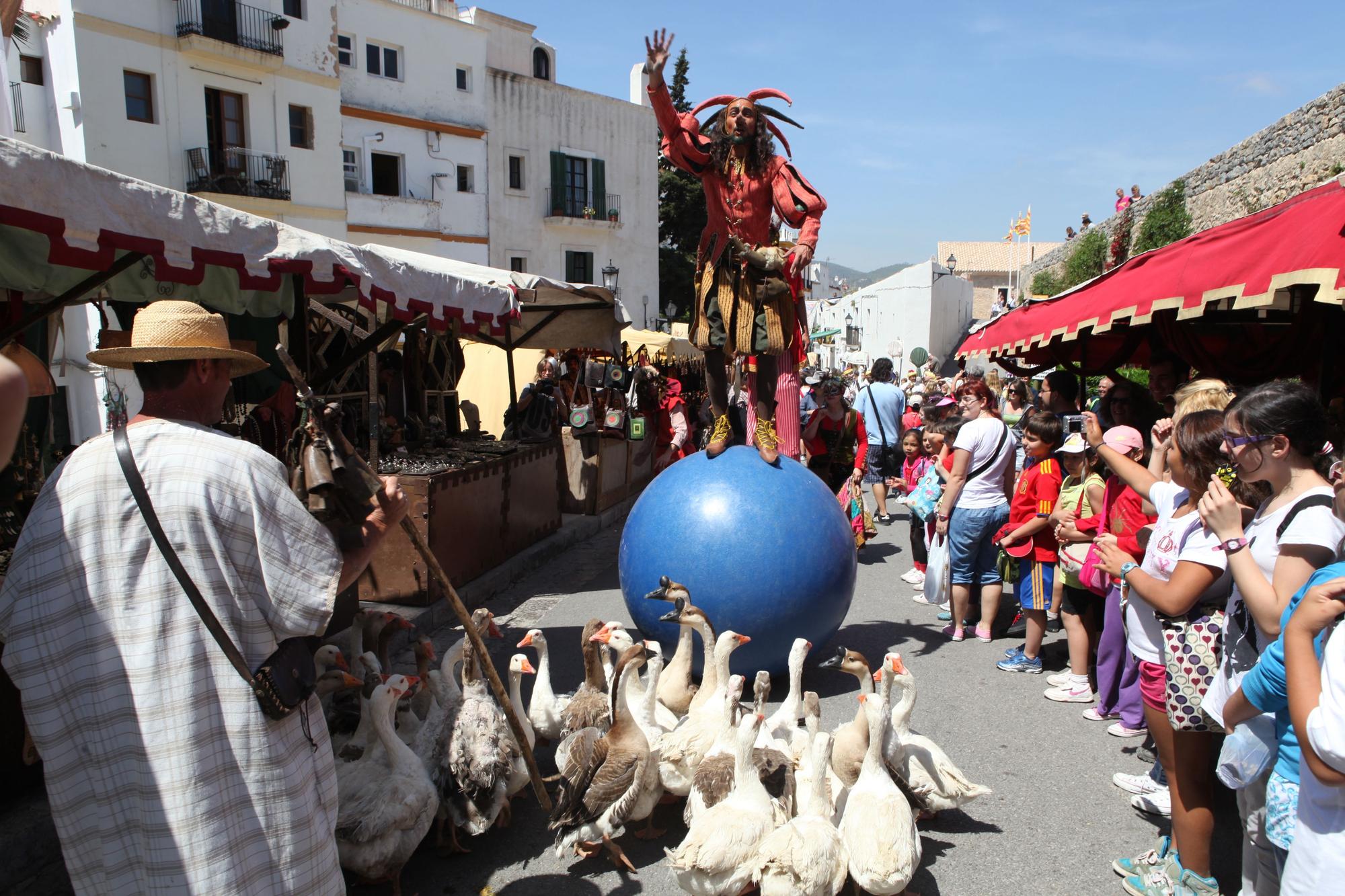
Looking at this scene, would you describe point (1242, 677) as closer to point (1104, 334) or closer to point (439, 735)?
point (439, 735)

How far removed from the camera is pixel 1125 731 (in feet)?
16.7

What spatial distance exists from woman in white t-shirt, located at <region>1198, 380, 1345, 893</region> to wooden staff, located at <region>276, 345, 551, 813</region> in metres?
2.64

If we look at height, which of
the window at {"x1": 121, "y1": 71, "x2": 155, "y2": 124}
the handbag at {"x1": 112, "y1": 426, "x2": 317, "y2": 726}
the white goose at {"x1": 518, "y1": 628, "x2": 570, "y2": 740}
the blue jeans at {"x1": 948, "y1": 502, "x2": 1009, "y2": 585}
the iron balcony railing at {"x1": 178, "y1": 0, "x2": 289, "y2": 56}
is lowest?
the white goose at {"x1": 518, "y1": 628, "x2": 570, "y2": 740}

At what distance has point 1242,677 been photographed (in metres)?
2.84

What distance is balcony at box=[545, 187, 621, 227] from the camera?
3009 centimetres

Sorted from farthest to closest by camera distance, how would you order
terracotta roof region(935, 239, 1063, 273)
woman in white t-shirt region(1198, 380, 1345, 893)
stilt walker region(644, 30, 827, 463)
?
terracotta roof region(935, 239, 1063, 273), stilt walker region(644, 30, 827, 463), woman in white t-shirt region(1198, 380, 1345, 893)

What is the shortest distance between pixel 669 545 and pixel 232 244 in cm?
313

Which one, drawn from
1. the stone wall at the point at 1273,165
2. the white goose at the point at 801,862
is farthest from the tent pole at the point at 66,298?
the stone wall at the point at 1273,165

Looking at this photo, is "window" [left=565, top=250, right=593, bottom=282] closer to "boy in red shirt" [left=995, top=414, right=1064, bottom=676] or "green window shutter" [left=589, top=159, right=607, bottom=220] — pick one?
"green window shutter" [left=589, top=159, right=607, bottom=220]

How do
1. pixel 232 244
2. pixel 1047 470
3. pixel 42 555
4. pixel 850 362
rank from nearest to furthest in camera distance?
pixel 42 555 → pixel 232 244 → pixel 1047 470 → pixel 850 362

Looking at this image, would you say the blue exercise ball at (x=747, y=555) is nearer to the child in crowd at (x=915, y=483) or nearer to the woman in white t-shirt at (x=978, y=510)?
the woman in white t-shirt at (x=978, y=510)

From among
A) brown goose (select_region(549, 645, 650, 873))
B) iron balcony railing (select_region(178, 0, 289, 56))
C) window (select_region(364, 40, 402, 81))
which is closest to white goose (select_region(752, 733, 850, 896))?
brown goose (select_region(549, 645, 650, 873))

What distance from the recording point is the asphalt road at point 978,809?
12.4ft

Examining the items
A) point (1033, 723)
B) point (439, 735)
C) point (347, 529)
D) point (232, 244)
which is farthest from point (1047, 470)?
point (232, 244)
